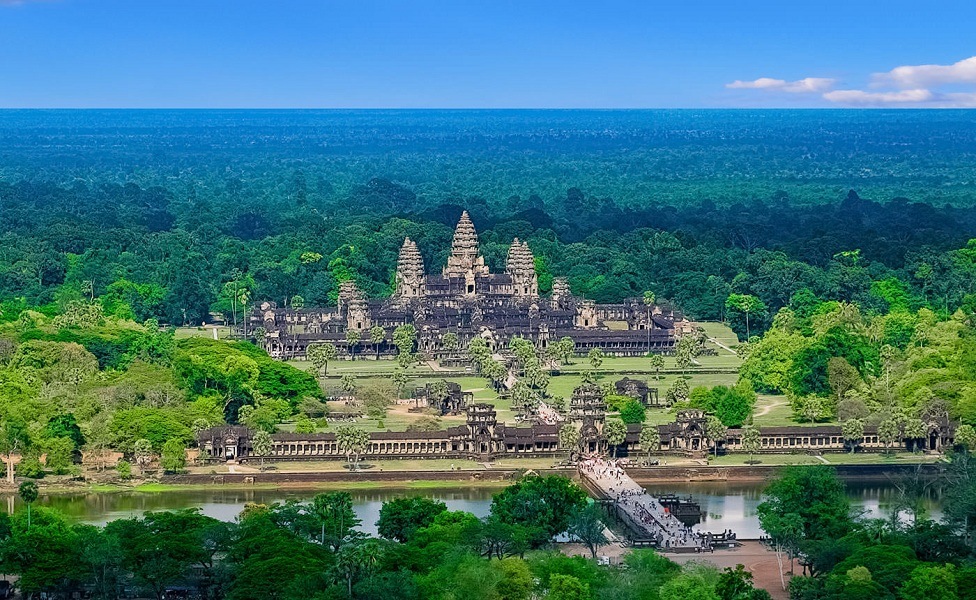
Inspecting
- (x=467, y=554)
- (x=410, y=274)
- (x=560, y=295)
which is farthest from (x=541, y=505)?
(x=410, y=274)

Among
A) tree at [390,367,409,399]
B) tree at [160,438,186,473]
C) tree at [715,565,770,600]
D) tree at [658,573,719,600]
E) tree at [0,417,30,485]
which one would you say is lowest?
tree at [390,367,409,399]

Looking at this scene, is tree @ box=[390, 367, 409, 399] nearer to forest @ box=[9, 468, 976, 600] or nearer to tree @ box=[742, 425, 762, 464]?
tree @ box=[742, 425, 762, 464]

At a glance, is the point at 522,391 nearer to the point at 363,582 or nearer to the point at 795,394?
the point at 795,394

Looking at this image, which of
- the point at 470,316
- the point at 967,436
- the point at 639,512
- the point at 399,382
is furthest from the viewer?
the point at 470,316

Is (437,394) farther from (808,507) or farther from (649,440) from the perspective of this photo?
(808,507)

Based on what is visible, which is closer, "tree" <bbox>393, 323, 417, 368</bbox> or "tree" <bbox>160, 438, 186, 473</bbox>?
"tree" <bbox>160, 438, 186, 473</bbox>

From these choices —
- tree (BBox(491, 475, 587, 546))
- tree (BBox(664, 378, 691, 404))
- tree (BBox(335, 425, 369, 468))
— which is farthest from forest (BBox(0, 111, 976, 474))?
tree (BBox(491, 475, 587, 546))

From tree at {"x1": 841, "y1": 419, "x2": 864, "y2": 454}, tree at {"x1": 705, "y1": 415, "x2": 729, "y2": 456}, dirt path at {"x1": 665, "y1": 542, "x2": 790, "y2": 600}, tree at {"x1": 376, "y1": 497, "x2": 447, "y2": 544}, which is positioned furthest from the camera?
tree at {"x1": 841, "y1": 419, "x2": 864, "y2": 454}

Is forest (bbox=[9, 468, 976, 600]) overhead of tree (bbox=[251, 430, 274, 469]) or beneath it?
overhead
